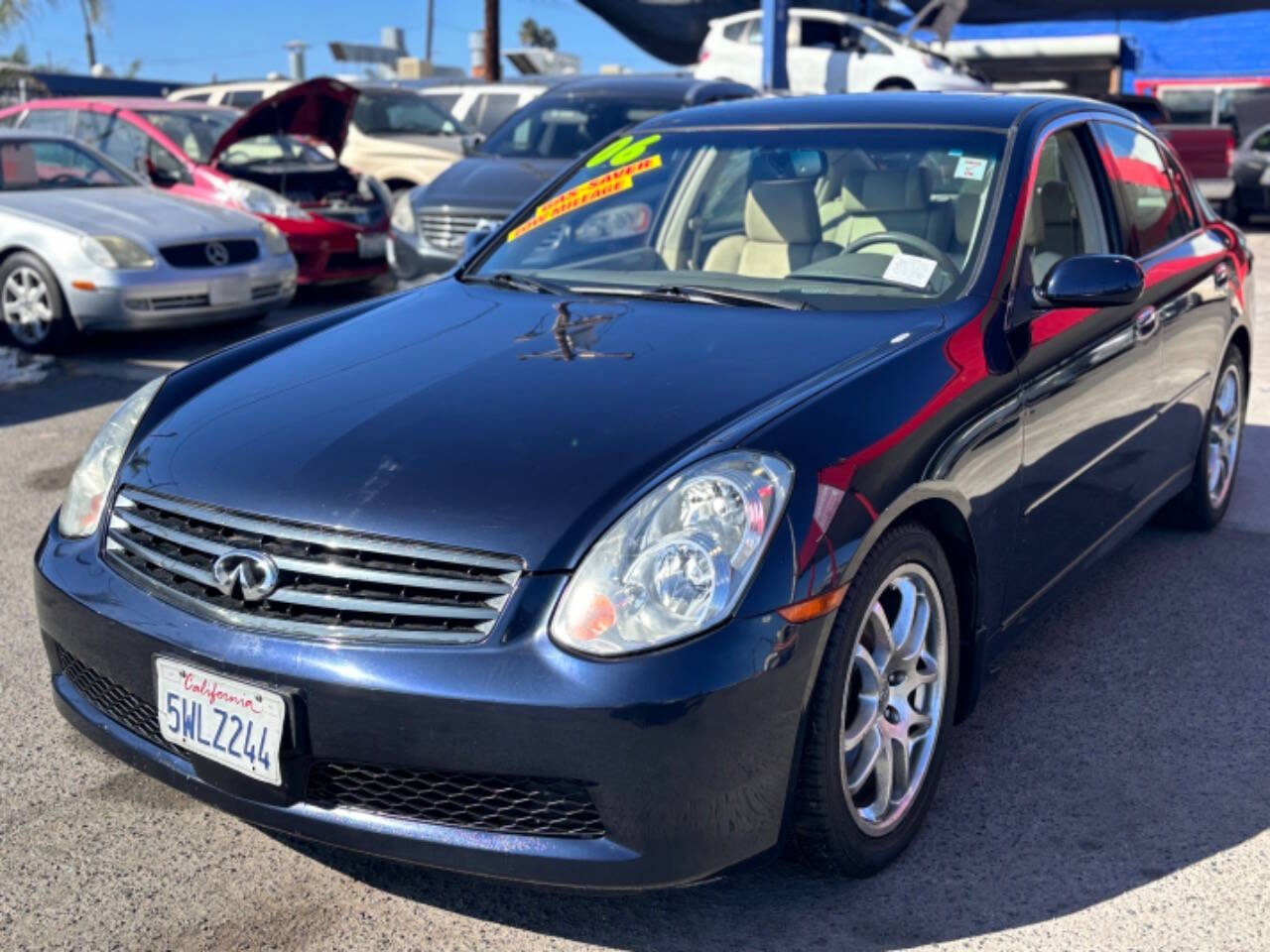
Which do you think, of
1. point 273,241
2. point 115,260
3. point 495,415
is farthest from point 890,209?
point 273,241

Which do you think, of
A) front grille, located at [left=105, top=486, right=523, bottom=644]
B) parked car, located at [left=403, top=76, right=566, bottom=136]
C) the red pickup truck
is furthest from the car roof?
the red pickup truck

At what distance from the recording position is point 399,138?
13727 mm

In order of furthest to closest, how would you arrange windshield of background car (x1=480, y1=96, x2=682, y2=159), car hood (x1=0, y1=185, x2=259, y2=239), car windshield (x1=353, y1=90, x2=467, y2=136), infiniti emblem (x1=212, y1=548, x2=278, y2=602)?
car windshield (x1=353, y1=90, x2=467, y2=136) → windshield of background car (x1=480, y1=96, x2=682, y2=159) → car hood (x1=0, y1=185, x2=259, y2=239) → infiniti emblem (x1=212, y1=548, x2=278, y2=602)

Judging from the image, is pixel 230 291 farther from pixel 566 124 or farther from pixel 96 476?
pixel 96 476

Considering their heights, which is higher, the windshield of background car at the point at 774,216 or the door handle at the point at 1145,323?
the windshield of background car at the point at 774,216

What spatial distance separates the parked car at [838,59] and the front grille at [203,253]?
11.7m

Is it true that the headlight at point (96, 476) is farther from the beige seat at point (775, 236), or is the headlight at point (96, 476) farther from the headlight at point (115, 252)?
the headlight at point (115, 252)

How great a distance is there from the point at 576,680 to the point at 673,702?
0.53ft

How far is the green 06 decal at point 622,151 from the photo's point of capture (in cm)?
437

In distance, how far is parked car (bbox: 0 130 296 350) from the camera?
8.44 m

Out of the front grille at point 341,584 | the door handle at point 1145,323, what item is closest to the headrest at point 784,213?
the door handle at point 1145,323

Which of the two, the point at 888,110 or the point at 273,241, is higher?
the point at 888,110

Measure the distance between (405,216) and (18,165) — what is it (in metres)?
2.55

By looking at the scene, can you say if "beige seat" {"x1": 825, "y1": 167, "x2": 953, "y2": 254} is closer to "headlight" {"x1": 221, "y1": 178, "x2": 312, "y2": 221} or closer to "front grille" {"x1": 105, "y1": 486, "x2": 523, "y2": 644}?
"front grille" {"x1": 105, "y1": 486, "x2": 523, "y2": 644}
